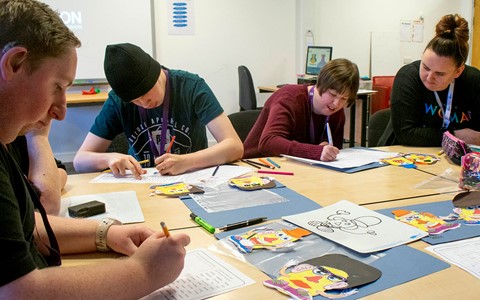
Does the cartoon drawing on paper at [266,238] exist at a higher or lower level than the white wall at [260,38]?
lower

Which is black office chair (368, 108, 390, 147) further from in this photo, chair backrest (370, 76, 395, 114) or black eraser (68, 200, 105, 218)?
chair backrest (370, 76, 395, 114)

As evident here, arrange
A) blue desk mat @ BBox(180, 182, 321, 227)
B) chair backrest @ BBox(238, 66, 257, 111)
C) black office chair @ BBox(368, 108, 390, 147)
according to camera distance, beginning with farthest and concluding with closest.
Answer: chair backrest @ BBox(238, 66, 257, 111)
black office chair @ BBox(368, 108, 390, 147)
blue desk mat @ BBox(180, 182, 321, 227)

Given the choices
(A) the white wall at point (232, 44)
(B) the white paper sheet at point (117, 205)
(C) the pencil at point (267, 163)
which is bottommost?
(B) the white paper sheet at point (117, 205)

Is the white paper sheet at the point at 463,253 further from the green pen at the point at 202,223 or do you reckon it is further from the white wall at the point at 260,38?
the white wall at the point at 260,38

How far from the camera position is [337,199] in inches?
55.2

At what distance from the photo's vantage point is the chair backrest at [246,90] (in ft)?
16.0

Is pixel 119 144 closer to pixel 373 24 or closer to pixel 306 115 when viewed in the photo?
pixel 306 115

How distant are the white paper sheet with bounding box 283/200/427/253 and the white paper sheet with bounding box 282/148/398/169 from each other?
53 centimetres

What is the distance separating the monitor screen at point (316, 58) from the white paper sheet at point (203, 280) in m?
4.45

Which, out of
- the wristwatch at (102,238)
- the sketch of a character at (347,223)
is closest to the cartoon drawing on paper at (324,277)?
the sketch of a character at (347,223)

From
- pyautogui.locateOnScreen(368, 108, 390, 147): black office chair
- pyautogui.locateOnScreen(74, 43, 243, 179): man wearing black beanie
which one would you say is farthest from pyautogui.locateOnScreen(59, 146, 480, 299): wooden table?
pyautogui.locateOnScreen(368, 108, 390, 147): black office chair

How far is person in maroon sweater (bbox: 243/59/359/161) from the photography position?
2.09m

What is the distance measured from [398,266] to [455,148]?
1130 millimetres

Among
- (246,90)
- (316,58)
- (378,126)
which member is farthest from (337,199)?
(316,58)
